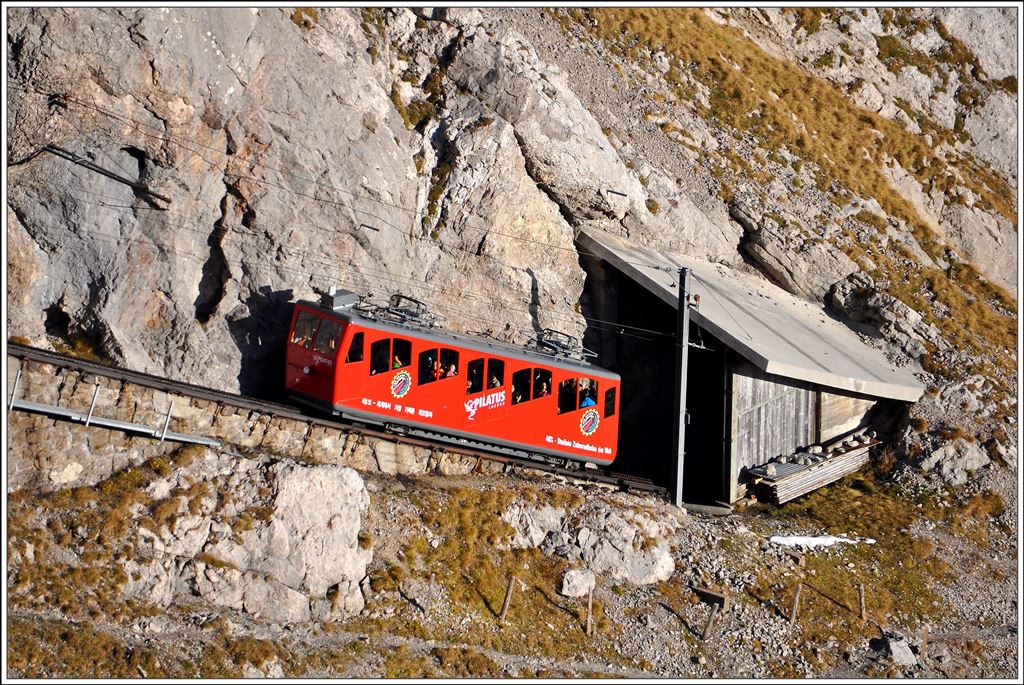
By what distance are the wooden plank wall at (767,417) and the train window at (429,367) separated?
37.7ft

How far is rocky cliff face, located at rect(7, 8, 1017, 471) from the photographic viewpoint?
27.9 metres

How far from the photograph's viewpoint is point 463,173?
33.4m

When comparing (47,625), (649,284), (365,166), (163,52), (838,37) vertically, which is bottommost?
(47,625)

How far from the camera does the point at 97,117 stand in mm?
27828

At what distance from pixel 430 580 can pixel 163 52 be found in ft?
51.3

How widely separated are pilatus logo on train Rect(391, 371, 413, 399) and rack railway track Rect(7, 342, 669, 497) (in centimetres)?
134

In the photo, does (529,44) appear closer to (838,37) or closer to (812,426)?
(812,426)

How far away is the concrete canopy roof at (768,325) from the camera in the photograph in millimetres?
33875

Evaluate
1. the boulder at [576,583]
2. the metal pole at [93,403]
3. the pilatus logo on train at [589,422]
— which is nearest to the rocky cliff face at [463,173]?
the metal pole at [93,403]

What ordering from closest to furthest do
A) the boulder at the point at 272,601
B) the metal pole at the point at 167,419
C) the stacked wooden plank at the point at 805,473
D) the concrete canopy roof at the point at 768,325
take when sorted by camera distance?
1. the boulder at the point at 272,601
2. the metal pole at the point at 167,419
3. the concrete canopy roof at the point at 768,325
4. the stacked wooden plank at the point at 805,473

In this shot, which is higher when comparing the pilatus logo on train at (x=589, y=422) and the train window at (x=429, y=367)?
the train window at (x=429, y=367)

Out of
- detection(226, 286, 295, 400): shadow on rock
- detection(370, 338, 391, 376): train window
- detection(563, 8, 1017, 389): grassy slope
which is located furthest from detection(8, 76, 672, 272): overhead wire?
detection(563, 8, 1017, 389): grassy slope

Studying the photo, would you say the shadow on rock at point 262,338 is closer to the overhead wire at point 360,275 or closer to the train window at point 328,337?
the overhead wire at point 360,275

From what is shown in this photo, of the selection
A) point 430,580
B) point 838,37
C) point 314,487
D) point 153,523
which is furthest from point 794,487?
point 838,37
